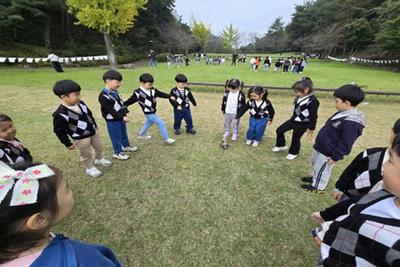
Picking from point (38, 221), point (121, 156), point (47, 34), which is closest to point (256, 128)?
point (121, 156)

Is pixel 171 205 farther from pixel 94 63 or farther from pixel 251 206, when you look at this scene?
pixel 94 63

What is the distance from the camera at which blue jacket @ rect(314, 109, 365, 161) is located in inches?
106

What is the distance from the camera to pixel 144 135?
17.3ft

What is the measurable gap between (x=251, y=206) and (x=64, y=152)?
3731 millimetres

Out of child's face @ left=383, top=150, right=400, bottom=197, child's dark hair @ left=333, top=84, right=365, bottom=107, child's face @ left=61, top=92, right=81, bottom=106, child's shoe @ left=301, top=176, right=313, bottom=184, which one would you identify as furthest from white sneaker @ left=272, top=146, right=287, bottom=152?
child's face @ left=61, top=92, right=81, bottom=106

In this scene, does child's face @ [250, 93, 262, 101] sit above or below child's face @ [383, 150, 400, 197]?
below

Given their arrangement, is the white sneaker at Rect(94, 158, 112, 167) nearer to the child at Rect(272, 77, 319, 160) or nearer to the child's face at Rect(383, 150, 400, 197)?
the child at Rect(272, 77, 319, 160)

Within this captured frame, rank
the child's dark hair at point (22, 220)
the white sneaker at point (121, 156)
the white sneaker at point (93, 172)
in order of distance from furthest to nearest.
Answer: the white sneaker at point (121, 156), the white sneaker at point (93, 172), the child's dark hair at point (22, 220)

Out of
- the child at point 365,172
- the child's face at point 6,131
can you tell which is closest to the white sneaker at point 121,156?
the child's face at point 6,131

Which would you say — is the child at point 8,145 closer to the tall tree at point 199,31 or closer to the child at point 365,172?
the child at point 365,172

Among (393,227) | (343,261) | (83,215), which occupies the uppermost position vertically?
(393,227)

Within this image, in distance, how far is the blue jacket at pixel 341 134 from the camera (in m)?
2.70

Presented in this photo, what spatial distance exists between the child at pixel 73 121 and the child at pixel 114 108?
15.6 inches

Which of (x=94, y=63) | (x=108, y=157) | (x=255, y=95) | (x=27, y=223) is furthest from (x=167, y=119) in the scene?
(x=94, y=63)
